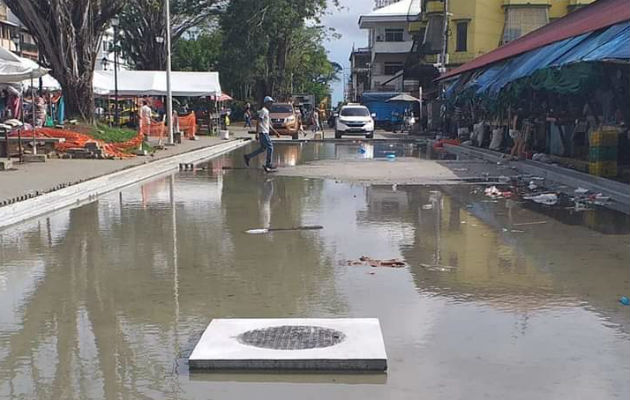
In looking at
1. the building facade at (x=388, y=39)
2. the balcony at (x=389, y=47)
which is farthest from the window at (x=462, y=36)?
the balcony at (x=389, y=47)

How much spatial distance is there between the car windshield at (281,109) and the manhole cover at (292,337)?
35897mm

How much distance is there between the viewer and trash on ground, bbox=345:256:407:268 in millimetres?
7977

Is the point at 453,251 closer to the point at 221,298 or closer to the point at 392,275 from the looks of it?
the point at 392,275

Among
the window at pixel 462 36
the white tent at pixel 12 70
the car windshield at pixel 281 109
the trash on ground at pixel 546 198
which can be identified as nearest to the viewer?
the trash on ground at pixel 546 198

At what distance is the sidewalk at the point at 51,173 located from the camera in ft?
43.6

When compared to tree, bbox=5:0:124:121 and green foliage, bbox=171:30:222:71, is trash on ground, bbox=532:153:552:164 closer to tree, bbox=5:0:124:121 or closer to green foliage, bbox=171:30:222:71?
tree, bbox=5:0:124:121

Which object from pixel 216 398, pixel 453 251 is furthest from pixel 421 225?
pixel 216 398

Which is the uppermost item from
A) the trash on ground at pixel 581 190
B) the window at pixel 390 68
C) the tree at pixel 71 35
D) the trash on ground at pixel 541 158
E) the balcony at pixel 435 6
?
the balcony at pixel 435 6

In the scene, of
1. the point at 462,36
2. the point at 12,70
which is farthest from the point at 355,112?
the point at 12,70

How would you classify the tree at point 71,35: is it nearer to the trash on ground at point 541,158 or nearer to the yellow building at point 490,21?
the trash on ground at point 541,158

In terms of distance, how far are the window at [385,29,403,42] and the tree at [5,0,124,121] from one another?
209ft

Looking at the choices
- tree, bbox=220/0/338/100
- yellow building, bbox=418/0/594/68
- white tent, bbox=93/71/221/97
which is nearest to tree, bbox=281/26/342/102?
tree, bbox=220/0/338/100

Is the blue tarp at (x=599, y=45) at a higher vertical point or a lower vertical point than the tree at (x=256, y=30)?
lower

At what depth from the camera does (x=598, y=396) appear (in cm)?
435
